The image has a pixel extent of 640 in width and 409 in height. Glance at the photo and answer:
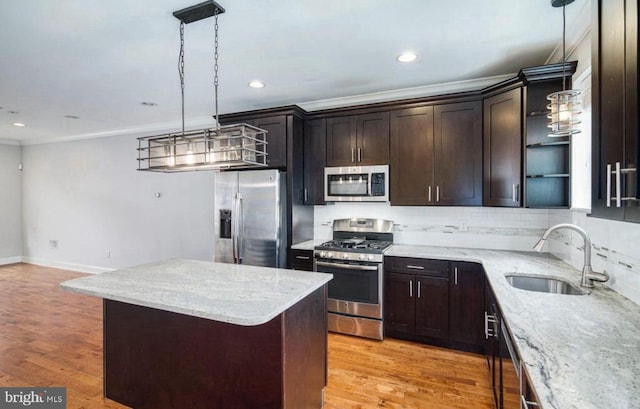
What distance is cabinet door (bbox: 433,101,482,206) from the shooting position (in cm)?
322

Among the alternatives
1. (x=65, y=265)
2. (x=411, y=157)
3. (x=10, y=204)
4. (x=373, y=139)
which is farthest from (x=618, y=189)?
(x=10, y=204)

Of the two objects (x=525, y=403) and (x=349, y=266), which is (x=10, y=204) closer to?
(x=349, y=266)

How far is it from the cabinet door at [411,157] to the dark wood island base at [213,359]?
67.9 inches

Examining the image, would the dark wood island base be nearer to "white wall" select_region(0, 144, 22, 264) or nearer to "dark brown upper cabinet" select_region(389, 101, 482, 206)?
"dark brown upper cabinet" select_region(389, 101, 482, 206)

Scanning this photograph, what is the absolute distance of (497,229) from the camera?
345cm

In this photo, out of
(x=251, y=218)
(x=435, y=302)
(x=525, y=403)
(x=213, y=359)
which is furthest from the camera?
(x=251, y=218)

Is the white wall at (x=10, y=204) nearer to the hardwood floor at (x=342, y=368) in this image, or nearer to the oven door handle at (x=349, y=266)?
the hardwood floor at (x=342, y=368)

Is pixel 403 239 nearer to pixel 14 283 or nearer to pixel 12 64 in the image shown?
pixel 12 64

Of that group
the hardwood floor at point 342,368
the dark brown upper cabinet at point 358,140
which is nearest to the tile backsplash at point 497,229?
the dark brown upper cabinet at point 358,140

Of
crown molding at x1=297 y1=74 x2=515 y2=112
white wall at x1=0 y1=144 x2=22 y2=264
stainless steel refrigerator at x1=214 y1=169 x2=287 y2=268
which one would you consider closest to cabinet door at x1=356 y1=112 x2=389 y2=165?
crown molding at x1=297 y1=74 x2=515 y2=112

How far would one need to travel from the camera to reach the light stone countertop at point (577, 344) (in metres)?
0.94

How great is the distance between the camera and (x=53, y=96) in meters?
3.85

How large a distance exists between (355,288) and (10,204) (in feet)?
25.9

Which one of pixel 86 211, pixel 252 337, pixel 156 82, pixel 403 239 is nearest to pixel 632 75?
pixel 252 337
